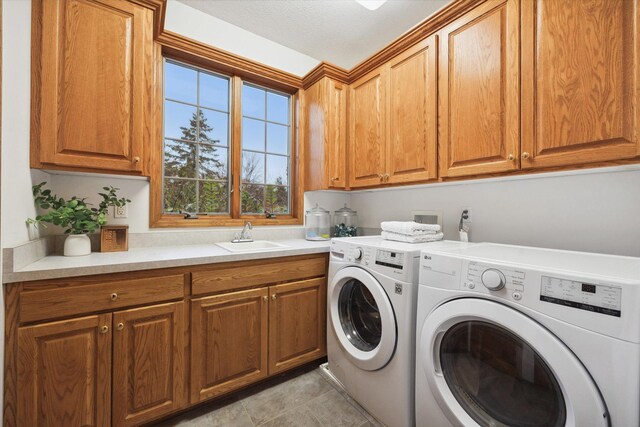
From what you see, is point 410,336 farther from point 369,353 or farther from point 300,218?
point 300,218

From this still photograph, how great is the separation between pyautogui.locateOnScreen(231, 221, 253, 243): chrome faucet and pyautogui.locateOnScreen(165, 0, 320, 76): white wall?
1.46 meters

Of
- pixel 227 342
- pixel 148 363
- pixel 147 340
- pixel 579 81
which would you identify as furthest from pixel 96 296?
pixel 579 81

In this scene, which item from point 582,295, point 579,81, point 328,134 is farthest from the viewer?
point 328,134

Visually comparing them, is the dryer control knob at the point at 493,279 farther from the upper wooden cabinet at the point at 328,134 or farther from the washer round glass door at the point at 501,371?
the upper wooden cabinet at the point at 328,134

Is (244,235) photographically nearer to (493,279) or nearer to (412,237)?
(412,237)

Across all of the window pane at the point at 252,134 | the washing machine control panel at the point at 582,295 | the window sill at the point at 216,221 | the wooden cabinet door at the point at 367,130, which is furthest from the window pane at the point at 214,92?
the washing machine control panel at the point at 582,295

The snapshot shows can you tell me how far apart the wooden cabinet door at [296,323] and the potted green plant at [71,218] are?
106 centimetres

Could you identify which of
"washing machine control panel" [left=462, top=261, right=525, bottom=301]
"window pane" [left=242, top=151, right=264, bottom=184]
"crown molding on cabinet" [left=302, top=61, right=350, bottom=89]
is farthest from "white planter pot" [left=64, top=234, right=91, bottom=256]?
"crown molding on cabinet" [left=302, top=61, right=350, bottom=89]

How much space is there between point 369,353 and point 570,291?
39.8 inches

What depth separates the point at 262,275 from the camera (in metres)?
1.68

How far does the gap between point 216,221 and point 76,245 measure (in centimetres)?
85

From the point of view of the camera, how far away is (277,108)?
2.55m

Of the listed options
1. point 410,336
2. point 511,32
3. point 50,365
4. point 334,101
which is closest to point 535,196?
point 511,32

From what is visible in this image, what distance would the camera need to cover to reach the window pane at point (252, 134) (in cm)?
237
